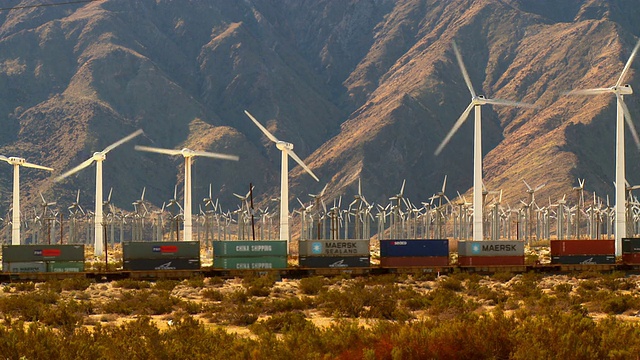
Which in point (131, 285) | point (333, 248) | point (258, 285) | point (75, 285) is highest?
point (333, 248)

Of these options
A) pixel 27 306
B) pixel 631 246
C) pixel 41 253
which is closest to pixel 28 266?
pixel 41 253

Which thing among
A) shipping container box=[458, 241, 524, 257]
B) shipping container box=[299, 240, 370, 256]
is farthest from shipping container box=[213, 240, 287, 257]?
shipping container box=[458, 241, 524, 257]

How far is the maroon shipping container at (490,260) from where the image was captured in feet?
224

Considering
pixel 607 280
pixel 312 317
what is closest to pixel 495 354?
pixel 312 317

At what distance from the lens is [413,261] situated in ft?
221

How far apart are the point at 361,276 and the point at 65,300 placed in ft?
74.3

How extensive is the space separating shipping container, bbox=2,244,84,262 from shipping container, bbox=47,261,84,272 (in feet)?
0.84

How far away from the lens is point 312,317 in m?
37.9

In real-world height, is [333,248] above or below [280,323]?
above

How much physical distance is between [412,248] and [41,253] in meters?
23.9

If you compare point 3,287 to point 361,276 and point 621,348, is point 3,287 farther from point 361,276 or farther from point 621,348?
point 621,348

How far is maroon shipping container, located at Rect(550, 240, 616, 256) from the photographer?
7038 cm

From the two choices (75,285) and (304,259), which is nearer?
(75,285)

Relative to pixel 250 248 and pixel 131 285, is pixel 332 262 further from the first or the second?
pixel 131 285
